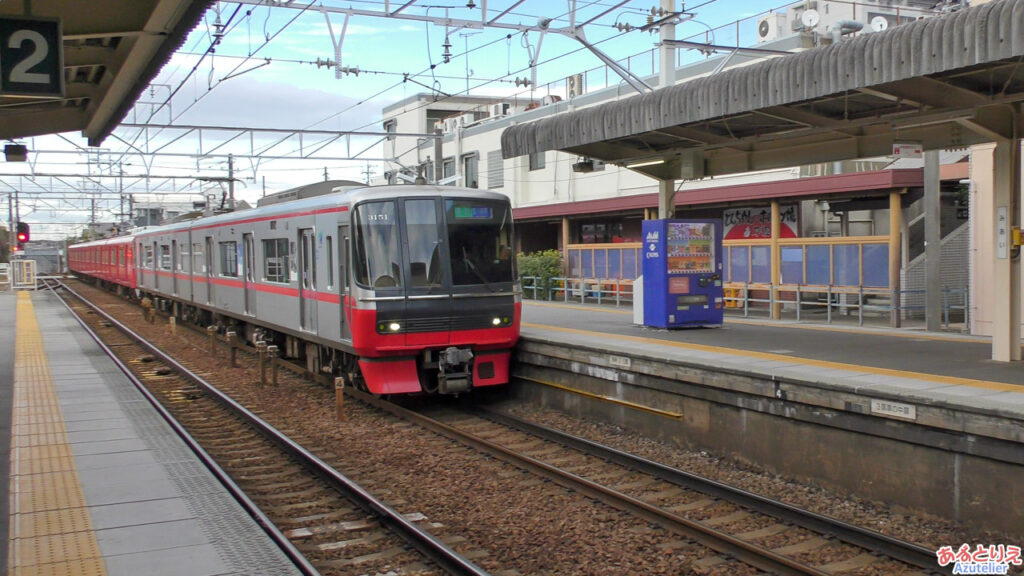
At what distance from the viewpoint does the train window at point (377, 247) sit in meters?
11.4

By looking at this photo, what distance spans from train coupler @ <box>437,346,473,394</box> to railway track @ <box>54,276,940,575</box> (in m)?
0.92

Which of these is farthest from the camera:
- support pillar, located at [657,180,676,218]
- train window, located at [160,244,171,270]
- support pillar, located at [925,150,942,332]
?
train window, located at [160,244,171,270]

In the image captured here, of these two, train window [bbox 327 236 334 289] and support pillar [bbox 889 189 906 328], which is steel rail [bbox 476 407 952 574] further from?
support pillar [bbox 889 189 906 328]

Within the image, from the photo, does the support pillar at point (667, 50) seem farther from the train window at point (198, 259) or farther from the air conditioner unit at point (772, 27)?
the train window at point (198, 259)

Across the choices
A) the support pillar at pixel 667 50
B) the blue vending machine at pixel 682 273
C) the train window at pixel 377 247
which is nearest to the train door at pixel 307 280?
the train window at pixel 377 247

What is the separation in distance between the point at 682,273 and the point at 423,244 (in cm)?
481

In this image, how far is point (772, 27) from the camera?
2703 cm

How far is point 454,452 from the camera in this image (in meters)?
10.1

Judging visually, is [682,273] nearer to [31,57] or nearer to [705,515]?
[705,515]

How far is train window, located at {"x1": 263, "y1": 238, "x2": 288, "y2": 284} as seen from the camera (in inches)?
573

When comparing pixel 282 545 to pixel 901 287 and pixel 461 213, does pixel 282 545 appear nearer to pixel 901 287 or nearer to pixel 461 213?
pixel 461 213

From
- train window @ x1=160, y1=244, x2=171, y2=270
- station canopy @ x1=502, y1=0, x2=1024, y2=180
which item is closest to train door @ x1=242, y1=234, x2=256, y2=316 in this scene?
station canopy @ x1=502, y1=0, x2=1024, y2=180

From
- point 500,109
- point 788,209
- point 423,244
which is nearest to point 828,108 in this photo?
point 423,244

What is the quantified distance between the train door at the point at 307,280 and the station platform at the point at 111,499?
2.68 m
